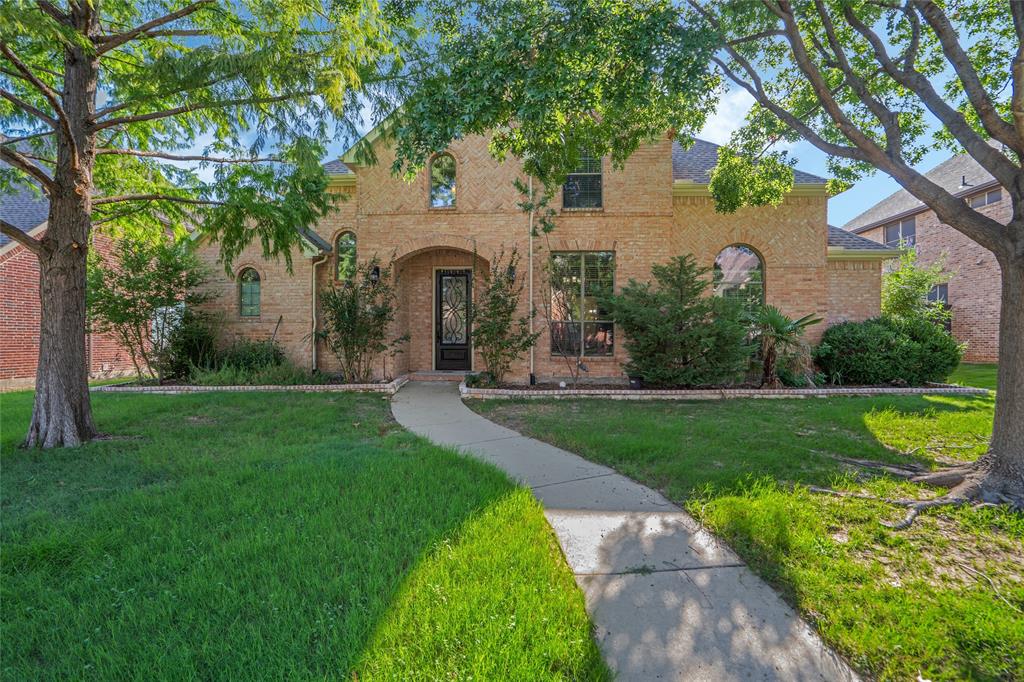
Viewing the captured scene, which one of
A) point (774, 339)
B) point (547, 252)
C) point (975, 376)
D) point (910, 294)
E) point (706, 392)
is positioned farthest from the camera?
point (975, 376)

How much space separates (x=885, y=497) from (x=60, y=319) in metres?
8.86

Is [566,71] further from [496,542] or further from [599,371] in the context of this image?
[599,371]

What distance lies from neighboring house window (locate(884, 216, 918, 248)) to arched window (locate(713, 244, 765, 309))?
13589 mm

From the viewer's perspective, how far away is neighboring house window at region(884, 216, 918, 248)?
1959 cm

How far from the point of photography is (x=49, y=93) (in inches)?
183

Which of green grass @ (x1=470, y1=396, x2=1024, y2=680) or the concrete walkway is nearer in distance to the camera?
the concrete walkway

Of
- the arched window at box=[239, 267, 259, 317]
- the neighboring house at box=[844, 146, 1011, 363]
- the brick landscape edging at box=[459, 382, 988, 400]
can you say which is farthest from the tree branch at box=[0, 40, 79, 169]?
the neighboring house at box=[844, 146, 1011, 363]

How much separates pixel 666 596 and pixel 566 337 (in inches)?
310

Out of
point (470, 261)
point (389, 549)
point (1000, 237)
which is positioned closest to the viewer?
point (389, 549)

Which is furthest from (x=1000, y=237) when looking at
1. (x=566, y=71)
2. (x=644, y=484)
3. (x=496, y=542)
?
(x=496, y=542)

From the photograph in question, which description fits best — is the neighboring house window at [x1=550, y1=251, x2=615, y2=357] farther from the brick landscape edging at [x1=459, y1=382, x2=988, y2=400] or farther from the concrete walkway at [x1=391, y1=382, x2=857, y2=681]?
the concrete walkway at [x1=391, y1=382, x2=857, y2=681]

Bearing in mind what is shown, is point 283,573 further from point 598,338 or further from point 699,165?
point 699,165

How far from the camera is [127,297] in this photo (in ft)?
31.6

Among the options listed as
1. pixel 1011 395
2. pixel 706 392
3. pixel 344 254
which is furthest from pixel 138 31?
pixel 706 392
